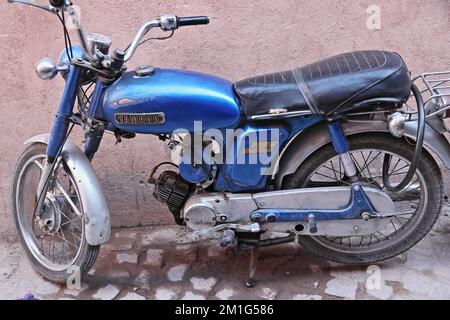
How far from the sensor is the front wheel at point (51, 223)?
3.22 meters

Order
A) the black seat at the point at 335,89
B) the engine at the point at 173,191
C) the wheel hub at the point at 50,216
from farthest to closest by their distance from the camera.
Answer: the wheel hub at the point at 50,216, the engine at the point at 173,191, the black seat at the point at 335,89

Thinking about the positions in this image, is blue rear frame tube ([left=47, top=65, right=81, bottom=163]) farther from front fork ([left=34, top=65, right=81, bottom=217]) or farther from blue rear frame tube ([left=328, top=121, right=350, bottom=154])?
blue rear frame tube ([left=328, top=121, right=350, bottom=154])

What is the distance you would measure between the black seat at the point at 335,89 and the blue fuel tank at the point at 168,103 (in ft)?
0.36

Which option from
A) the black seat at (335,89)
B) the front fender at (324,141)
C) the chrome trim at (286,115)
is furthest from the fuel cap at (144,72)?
the front fender at (324,141)

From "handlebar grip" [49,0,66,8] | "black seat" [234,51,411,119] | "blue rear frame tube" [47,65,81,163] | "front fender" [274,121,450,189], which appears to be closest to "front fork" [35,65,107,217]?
"blue rear frame tube" [47,65,81,163]

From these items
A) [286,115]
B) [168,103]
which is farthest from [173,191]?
[286,115]

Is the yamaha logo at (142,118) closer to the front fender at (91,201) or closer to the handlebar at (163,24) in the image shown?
the handlebar at (163,24)

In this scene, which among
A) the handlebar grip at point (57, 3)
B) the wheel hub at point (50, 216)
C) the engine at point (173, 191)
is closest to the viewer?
the handlebar grip at point (57, 3)

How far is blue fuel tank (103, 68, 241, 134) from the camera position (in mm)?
2830

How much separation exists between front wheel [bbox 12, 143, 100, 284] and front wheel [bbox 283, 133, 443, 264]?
3.85 ft

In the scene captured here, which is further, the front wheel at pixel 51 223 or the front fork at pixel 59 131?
the front wheel at pixel 51 223

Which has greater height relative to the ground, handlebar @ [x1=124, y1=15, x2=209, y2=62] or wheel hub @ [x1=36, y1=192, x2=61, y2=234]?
handlebar @ [x1=124, y1=15, x2=209, y2=62]

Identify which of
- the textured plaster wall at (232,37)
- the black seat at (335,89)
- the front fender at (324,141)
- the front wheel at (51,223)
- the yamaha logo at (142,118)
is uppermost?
the textured plaster wall at (232,37)
